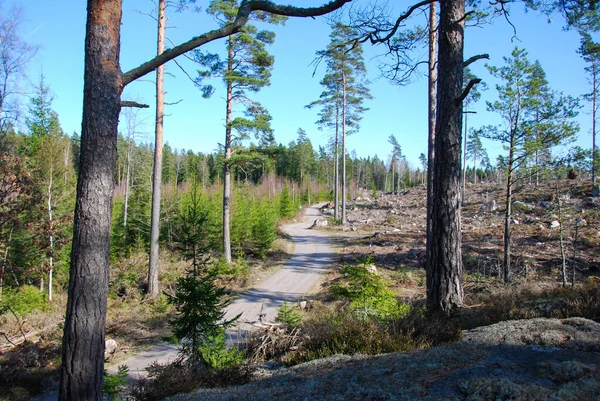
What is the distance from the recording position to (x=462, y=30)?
5.56 metres

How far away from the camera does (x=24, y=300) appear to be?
14.1 metres

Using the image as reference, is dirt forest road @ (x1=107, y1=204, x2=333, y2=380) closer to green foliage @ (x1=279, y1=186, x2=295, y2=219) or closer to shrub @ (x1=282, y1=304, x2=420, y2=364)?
shrub @ (x1=282, y1=304, x2=420, y2=364)

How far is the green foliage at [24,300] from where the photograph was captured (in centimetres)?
1324

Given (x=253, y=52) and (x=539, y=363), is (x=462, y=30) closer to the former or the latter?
(x=539, y=363)

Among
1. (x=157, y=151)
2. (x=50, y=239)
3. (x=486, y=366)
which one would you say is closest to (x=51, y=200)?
(x=50, y=239)

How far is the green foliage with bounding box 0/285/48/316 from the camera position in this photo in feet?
43.4

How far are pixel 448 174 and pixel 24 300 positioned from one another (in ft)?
54.2

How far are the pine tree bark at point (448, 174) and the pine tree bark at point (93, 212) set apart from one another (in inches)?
179

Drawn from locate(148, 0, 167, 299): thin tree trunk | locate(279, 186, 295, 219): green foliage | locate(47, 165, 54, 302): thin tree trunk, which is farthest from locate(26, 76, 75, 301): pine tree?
locate(279, 186, 295, 219): green foliage

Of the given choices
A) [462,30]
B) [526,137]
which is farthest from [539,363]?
[526,137]

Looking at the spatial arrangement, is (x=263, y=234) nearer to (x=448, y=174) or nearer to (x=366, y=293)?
(x=366, y=293)

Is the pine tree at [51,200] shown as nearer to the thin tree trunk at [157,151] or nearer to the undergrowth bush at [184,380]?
the thin tree trunk at [157,151]

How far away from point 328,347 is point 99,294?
3.15 m

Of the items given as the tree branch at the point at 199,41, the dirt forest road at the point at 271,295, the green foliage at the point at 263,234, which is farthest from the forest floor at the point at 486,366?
the green foliage at the point at 263,234
